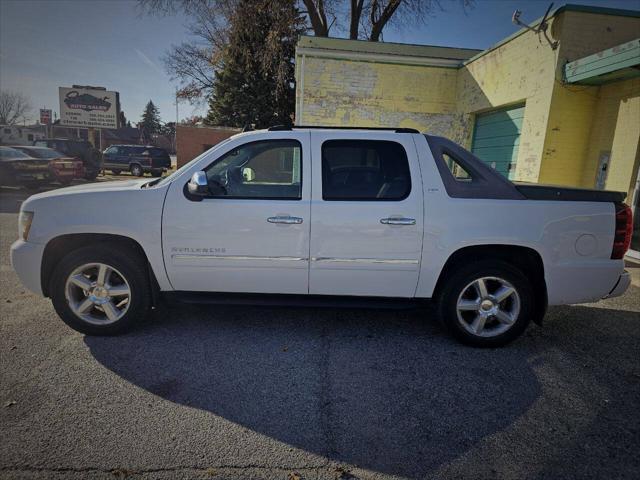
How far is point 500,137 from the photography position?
9648 millimetres

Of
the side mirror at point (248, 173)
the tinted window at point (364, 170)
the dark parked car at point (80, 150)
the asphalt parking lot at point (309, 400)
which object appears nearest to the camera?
the asphalt parking lot at point (309, 400)

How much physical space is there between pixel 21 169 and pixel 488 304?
614 inches

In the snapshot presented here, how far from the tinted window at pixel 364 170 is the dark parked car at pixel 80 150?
17.8 meters

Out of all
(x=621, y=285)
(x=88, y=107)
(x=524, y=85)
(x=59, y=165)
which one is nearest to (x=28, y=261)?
(x=621, y=285)

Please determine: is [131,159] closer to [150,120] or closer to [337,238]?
[337,238]

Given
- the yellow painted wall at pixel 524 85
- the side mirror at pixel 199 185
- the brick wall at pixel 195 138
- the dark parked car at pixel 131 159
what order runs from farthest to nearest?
the brick wall at pixel 195 138 → the dark parked car at pixel 131 159 → the yellow painted wall at pixel 524 85 → the side mirror at pixel 199 185

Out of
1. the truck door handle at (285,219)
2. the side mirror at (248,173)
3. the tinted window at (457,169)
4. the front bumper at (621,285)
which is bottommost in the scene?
the front bumper at (621,285)

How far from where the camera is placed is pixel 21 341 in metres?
3.38

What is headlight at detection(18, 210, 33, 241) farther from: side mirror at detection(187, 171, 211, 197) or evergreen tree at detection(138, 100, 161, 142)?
evergreen tree at detection(138, 100, 161, 142)

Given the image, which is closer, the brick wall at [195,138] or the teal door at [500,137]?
the teal door at [500,137]

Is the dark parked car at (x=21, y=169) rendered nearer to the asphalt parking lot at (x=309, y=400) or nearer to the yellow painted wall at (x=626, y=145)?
the asphalt parking lot at (x=309, y=400)

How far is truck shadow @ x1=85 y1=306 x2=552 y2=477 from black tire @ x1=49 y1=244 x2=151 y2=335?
6.0 inches

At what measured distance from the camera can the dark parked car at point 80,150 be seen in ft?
56.9

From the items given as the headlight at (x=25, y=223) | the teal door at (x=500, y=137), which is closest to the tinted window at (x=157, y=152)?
the teal door at (x=500, y=137)
